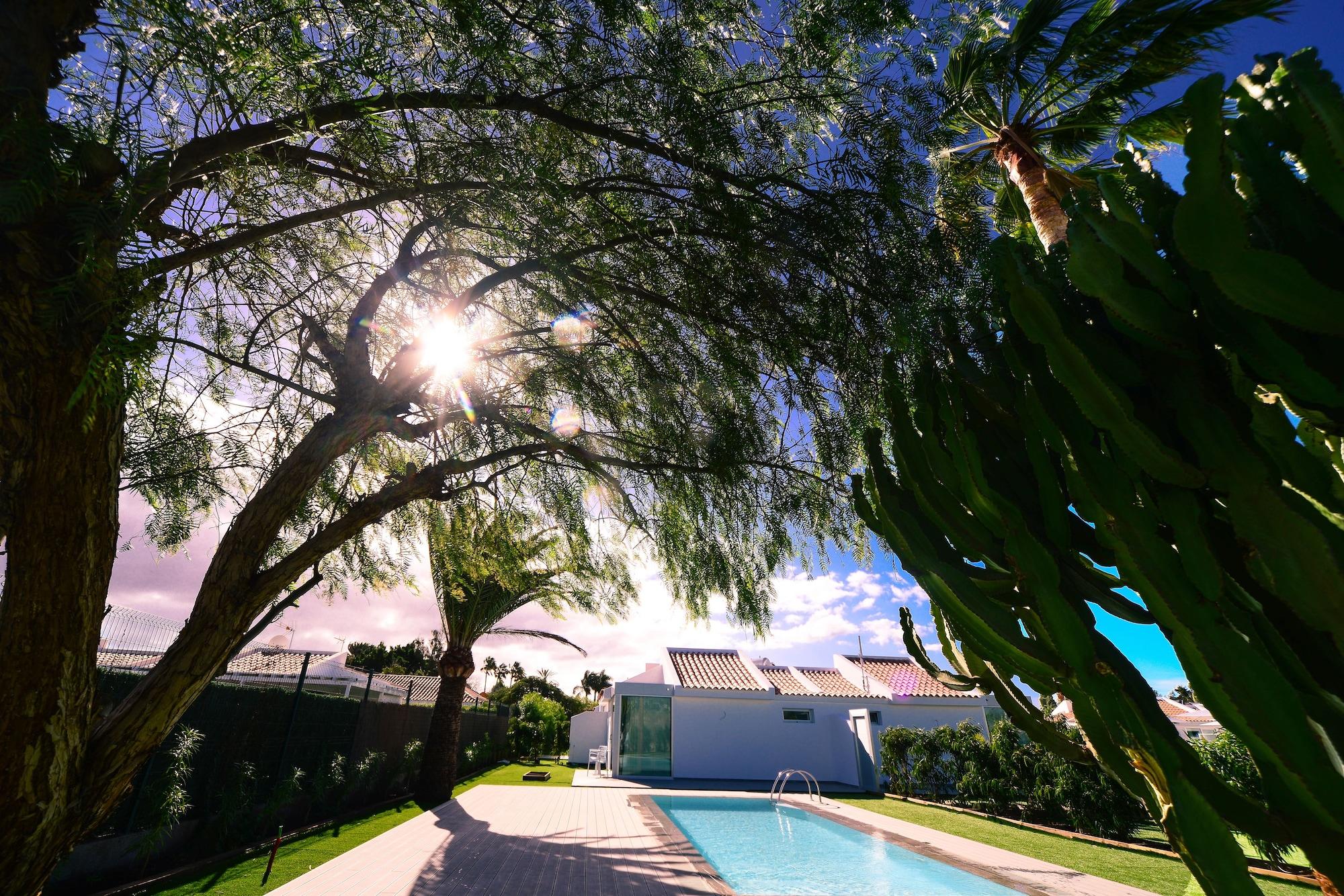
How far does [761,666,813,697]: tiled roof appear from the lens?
2092 cm

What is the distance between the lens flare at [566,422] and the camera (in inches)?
174

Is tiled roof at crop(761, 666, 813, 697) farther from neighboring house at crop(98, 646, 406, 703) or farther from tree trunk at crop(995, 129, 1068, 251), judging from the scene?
tree trunk at crop(995, 129, 1068, 251)

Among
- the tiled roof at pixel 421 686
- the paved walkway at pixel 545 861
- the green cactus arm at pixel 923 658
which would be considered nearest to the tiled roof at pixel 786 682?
the paved walkway at pixel 545 861

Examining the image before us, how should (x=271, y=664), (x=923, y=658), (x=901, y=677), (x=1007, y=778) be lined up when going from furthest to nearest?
1. (x=901, y=677)
2. (x=271, y=664)
3. (x=1007, y=778)
4. (x=923, y=658)

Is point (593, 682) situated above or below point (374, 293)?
above

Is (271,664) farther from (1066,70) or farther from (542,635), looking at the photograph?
(1066,70)

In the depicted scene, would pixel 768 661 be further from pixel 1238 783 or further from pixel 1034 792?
pixel 1238 783

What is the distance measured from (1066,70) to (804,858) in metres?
10.5

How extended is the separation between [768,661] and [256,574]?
2581 centimetres

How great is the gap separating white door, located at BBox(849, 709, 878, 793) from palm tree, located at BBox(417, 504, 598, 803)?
30.2ft

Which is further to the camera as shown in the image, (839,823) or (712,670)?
(712,670)

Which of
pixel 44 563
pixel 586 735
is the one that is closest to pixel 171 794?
pixel 44 563

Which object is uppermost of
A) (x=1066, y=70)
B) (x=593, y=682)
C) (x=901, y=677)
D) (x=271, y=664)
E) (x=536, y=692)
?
(x=593, y=682)

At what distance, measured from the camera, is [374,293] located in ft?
13.3
